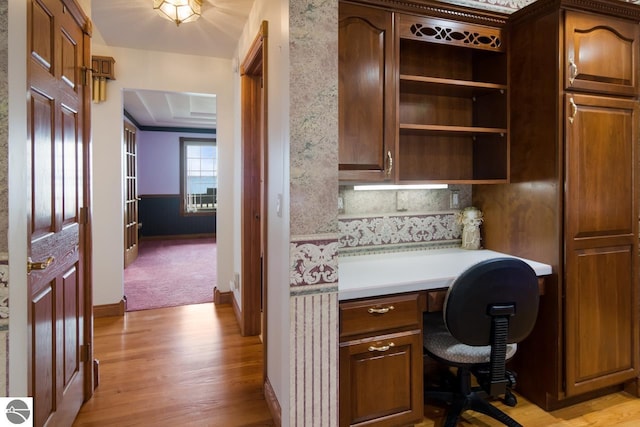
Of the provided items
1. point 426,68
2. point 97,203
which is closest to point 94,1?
point 97,203

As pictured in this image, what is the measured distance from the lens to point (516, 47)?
219 cm

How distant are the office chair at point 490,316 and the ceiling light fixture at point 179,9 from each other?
2.35 meters

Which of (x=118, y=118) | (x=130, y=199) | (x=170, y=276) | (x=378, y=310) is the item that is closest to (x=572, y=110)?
(x=378, y=310)

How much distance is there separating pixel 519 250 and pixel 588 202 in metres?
0.43

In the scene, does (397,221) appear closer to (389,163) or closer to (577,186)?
(389,163)

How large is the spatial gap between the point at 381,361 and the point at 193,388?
49.9 inches

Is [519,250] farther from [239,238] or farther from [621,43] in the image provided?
[239,238]

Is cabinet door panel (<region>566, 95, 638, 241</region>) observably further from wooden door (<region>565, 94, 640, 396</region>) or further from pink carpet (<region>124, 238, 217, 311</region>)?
pink carpet (<region>124, 238, 217, 311</region>)

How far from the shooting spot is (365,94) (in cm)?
191

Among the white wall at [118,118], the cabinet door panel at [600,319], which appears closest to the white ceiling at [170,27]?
the white wall at [118,118]

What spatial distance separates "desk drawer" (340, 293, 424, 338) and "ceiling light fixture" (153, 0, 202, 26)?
2157 millimetres

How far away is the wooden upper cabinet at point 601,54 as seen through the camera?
1957 mm

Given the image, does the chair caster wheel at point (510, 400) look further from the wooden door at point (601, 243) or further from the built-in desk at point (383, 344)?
the built-in desk at point (383, 344)

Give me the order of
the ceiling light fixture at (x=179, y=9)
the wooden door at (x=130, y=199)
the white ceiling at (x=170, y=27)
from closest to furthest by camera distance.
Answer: the ceiling light fixture at (x=179, y=9) → the white ceiling at (x=170, y=27) → the wooden door at (x=130, y=199)
